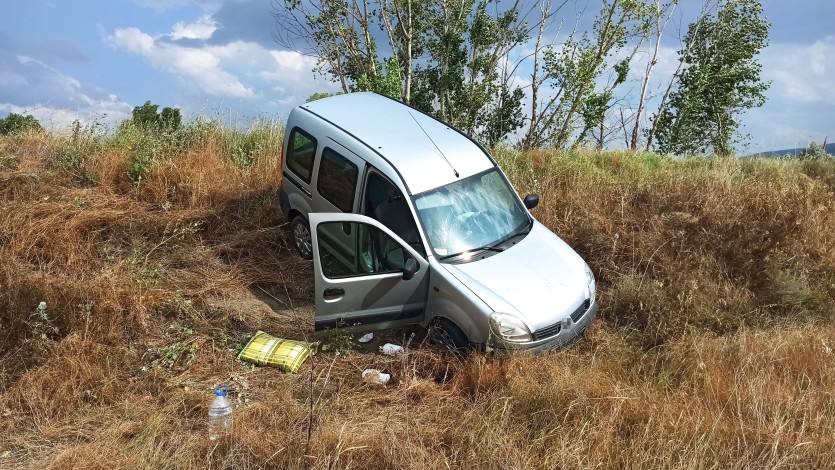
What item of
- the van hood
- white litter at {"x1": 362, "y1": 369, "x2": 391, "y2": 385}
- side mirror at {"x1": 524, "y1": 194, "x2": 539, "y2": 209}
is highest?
side mirror at {"x1": 524, "y1": 194, "x2": 539, "y2": 209}

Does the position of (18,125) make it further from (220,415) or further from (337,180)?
(220,415)

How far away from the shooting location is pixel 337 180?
272 inches

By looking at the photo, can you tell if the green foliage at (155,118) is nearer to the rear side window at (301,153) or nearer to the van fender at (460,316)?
the rear side window at (301,153)

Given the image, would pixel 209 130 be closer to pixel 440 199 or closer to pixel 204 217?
pixel 204 217

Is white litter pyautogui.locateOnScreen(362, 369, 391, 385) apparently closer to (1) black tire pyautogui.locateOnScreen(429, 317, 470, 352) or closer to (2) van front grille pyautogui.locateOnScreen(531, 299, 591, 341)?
(1) black tire pyautogui.locateOnScreen(429, 317, 470, 352)

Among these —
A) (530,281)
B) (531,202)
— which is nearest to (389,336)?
(530,281)

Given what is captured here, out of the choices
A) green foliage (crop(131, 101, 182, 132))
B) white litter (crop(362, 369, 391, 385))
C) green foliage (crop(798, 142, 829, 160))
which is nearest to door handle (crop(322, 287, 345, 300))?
white litter (crop(362, 369, 391, 385))

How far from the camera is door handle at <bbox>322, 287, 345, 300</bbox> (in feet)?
18.8

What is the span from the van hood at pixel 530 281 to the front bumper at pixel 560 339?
0.14 metres

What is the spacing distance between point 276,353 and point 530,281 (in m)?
2.58

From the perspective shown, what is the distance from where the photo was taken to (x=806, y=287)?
22.4 ft

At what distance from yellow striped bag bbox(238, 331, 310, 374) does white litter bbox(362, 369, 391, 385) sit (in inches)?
29.4

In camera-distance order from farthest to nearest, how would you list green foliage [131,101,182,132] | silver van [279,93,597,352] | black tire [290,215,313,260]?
green foliage [131,101,182,132]
black tire [290,215,313,260]
silver van [279,93,597,352]

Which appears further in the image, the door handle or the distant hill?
the distant hill
